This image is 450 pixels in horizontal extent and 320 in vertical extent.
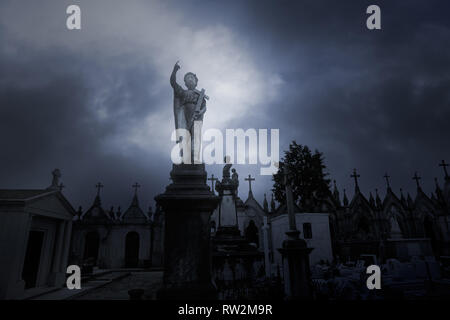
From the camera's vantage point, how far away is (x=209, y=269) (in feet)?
13.4

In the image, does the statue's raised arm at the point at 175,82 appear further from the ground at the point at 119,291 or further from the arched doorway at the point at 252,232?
the arched doorway at the point at 252,232

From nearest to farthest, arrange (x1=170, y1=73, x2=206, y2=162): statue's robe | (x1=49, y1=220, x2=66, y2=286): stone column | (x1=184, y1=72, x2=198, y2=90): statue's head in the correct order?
(x1=170, y1=73, x2=206, y2=162): statue's robe, (x1=184, y1=72, x2=198, y2=90): statue's head, (x1=49, y1=220, x2=66, y2=286): stone column

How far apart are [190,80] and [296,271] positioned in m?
5.68

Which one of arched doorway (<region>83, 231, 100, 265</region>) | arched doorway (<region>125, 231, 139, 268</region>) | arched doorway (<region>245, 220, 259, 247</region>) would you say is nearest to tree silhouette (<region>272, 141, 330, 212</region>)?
arched doorway (<region>245, 220, 259, 247</region>)

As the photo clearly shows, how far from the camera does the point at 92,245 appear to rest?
23062 millimetres

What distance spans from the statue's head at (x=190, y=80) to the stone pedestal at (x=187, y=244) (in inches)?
99.2

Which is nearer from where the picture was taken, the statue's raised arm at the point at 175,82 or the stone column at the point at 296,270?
the statue's raised arm at the point at 175,82

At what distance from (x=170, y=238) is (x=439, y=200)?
3500cm

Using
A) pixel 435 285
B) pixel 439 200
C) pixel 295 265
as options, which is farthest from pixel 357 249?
pixel 295 265

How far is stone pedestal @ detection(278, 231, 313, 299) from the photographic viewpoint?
6.30 meters

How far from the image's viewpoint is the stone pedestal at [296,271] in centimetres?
630

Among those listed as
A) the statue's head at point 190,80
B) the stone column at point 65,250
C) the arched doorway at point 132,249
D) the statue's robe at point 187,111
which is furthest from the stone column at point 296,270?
the arched doorway at point 132,249

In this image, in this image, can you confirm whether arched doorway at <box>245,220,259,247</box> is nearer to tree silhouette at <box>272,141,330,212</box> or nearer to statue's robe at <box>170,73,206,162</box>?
tree silhouette at <box>272,141,330,212</box>

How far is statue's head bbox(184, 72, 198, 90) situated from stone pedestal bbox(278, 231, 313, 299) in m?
5.02
